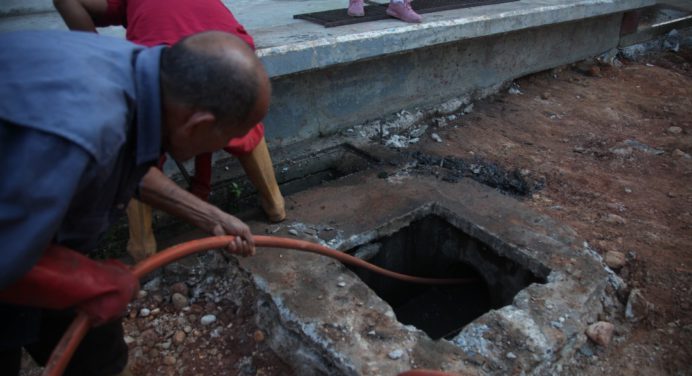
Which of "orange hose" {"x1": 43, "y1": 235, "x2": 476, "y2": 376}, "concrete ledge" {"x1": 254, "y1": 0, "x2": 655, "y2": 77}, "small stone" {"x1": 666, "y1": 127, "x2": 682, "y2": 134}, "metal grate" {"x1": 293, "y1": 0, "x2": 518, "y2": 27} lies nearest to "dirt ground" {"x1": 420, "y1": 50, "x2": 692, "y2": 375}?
"small stone" {"x1": 666, "y1": 127, "x2": 682, "y2": 134}

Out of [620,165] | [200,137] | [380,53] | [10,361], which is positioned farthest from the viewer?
[620,165]

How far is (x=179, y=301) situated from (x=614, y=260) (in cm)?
232

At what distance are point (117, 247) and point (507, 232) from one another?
2.26 meters

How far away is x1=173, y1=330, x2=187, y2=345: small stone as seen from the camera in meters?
2.48

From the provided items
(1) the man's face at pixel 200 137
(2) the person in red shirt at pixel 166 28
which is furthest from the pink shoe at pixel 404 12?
(1) the man's face at pixel 200 137

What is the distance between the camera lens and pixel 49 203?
1039mm

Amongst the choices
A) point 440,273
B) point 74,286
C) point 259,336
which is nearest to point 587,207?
point 440,273

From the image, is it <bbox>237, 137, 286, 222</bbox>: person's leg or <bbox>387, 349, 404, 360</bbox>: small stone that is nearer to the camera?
<bbox>387, 349, 404, 360</bbox>: small stone

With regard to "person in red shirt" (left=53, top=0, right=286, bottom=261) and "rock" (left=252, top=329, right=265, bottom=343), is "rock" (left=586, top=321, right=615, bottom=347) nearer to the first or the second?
"rock" (left=252, top=329, right=265, bottom=343)

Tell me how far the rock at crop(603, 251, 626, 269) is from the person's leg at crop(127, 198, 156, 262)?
2445 mm

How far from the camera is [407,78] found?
4.46 meters

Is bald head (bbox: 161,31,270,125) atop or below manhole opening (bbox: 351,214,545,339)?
atop

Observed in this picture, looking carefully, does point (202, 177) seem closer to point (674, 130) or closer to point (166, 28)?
point (166, 28)

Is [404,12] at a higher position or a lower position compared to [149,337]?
higher
